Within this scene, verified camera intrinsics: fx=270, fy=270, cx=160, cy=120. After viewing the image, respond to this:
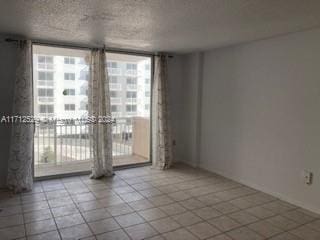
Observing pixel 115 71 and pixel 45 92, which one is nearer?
pixel 45 92

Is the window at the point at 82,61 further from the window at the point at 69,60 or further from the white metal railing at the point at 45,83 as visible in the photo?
the white metal railing at the point at 45,83

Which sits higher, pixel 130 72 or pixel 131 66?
pixel 131 66

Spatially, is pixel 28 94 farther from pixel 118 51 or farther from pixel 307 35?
pixel 307 35

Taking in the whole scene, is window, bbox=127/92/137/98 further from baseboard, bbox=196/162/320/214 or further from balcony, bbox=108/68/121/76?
baseboard, bbox=196/162/320/214

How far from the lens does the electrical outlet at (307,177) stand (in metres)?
3.11

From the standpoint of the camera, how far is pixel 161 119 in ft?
15.6

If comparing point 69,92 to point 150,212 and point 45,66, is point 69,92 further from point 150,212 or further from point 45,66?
point 150,212

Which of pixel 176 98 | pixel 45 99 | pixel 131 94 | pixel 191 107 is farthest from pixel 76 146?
pixel 191 107

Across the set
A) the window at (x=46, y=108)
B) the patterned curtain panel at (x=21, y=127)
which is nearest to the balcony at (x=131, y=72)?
the window at (x=46, y=108)

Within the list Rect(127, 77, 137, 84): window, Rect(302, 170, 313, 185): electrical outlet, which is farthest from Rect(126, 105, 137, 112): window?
Rect(302, 170, 313, 185): electrical outlet

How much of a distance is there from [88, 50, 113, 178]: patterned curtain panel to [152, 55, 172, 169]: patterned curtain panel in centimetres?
89

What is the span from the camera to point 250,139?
12.7 ft

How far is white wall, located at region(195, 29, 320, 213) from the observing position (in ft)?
10.2

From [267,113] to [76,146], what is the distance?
353 cm
